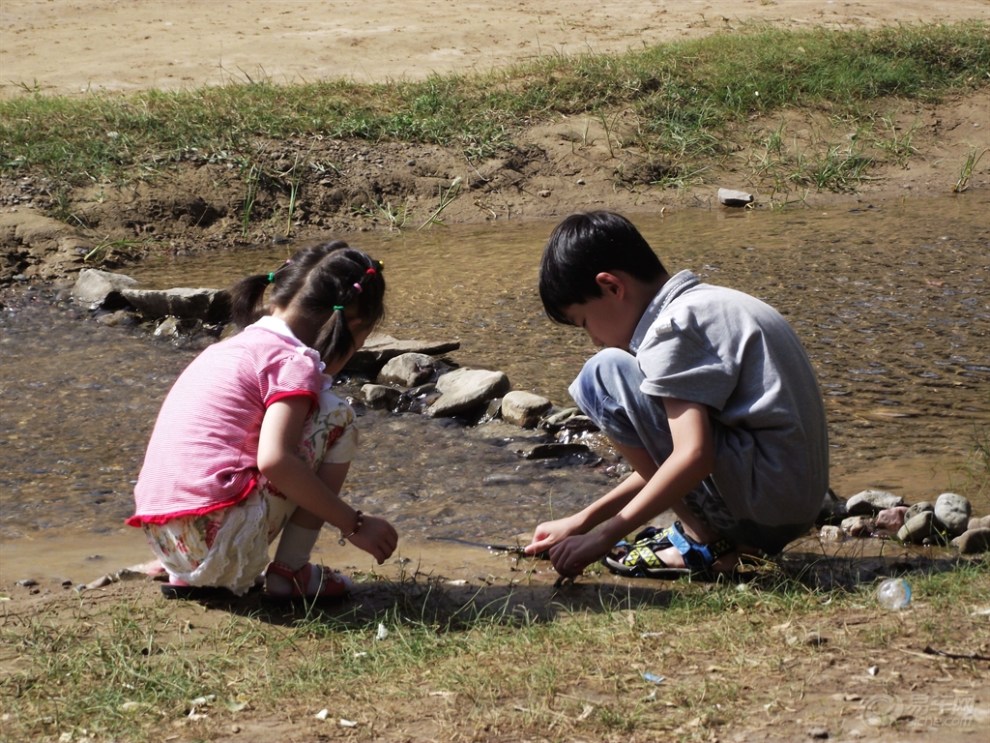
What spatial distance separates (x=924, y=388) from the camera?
4496 millimetres

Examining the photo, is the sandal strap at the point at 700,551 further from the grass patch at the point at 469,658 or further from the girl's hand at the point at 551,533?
the girl's hand at the point at 551,533

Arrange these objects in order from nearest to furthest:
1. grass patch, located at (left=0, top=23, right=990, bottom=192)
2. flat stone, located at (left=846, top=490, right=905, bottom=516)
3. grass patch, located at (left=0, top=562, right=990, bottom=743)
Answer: grass patch, located at (left=0, top=562, right=990, bottom=743) → flat stone, located at (left=846, top=490, right=905, bottom=516) → grass patch, located at (left=0, top=23, right=990, bottom=192)

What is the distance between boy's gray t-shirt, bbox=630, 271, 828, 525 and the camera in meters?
2.69

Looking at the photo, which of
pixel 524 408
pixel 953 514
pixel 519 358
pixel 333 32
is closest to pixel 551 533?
pixel 953 514

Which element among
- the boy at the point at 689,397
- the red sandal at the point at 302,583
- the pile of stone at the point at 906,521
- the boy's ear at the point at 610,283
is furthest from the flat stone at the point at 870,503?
the red sandal at the point at 302,583

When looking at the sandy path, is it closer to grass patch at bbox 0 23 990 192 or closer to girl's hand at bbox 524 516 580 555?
grass patch at bbox 0 23 990 192

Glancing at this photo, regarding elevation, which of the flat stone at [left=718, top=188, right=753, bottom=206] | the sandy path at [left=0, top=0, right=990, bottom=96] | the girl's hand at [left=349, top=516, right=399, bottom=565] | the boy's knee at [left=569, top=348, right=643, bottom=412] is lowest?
the flat stone at [left=718, top=188, right=753, bottom=206]

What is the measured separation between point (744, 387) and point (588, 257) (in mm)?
447

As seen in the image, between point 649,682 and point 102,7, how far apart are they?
11.0m

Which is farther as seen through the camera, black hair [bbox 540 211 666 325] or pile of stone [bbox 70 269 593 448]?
pile of stone [bbox 70 269 593 448]

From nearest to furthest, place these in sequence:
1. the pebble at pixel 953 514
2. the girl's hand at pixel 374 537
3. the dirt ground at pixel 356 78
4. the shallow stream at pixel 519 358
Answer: the girl's hand at pixel 374 537
the pebble at pixel 953 514
the shallow stream at pixel 519 358
the dirt ground at pixel 356 78

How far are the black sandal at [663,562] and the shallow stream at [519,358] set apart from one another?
16.9 inches

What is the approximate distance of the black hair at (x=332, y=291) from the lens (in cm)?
281

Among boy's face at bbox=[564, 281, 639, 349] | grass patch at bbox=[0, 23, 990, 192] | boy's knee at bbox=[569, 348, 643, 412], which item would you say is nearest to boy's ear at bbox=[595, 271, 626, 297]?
boy's face at bbox=[564, 281, 639, 349]
